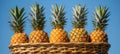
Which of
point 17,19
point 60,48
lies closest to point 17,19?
point 17,19

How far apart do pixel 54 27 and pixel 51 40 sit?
0.42m

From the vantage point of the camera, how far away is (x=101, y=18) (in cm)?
1661

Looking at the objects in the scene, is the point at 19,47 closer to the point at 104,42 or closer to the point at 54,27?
the point at 54,27

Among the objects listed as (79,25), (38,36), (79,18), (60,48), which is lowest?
(60,48)

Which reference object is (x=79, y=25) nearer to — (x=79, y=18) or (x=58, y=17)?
(x=79, y=18)

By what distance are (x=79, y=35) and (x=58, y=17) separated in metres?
0.74

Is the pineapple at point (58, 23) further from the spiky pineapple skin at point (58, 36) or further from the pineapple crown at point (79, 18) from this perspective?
the pineapple crown at point (79, 18)

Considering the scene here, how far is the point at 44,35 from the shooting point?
16.3 meters

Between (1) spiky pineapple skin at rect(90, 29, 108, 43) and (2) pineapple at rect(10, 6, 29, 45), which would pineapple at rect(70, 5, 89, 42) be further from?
(2) pineapple at rect(10, 6, 29, 45)


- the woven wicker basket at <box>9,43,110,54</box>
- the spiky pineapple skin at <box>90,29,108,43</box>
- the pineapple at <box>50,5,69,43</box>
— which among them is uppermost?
the pineapple at <box>50,5,69,43</box>

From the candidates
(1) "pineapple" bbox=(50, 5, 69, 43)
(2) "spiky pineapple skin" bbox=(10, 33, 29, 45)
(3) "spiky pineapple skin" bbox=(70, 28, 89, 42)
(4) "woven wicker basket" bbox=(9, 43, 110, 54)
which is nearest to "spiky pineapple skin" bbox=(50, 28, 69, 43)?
(1) "pineapple" bbox=(50, 5, 69, 43)

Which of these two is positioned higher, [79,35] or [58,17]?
[58,17]

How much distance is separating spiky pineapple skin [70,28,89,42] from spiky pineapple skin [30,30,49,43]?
69 cm

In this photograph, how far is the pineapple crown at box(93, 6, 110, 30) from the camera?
16.6 m
